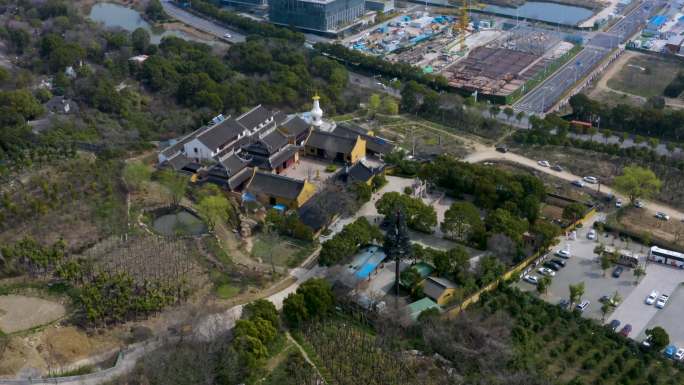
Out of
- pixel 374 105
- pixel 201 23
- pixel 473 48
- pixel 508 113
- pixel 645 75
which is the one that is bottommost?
pixel 201 23

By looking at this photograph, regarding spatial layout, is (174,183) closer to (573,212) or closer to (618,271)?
(573,212)

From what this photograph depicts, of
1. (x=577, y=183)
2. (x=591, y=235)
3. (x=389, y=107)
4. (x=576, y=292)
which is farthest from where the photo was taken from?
(x=389, y=107)

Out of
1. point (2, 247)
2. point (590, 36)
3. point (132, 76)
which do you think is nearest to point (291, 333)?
point (2, 247)

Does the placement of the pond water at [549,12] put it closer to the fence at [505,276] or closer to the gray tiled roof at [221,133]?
the gray tiled roof at [221,133]

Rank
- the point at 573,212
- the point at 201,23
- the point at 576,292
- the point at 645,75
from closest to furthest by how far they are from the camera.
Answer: the point at 576,292 → the point at 573,212 → the point at 645,75 → the point at 201,23

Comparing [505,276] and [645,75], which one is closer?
[505,276]

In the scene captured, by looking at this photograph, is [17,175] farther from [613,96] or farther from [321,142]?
[613,96]

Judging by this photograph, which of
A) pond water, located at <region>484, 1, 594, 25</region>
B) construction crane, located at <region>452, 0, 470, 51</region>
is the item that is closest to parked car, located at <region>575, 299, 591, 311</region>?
construction crane, located at <region>452, 0, 470, 51</region>

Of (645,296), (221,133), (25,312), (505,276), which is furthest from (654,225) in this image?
(25,312)
